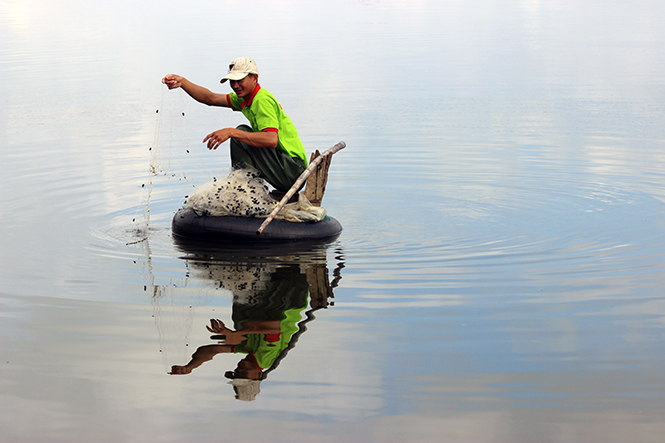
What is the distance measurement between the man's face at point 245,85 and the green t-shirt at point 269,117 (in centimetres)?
6

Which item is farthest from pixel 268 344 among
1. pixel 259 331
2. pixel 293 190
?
pixel 293 190

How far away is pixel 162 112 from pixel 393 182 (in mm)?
8809

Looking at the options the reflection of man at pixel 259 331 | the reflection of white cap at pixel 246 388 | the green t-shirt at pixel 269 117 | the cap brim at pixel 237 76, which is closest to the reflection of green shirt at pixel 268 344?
the reflection of man at pixel 259 331

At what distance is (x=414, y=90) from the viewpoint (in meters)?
20.1

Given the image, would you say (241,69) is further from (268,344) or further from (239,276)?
(268,344)

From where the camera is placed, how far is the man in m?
7.65

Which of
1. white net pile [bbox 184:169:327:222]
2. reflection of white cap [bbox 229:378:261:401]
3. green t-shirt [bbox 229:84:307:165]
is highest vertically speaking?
green t-shirt [bbox 229:84:307:165]

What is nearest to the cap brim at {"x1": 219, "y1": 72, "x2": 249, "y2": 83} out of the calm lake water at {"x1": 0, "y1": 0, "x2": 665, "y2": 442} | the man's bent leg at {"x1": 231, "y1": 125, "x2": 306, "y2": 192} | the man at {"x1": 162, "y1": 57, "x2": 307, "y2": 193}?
the man at {"x1": 162, "y1": 57, "x2": 307, "y2": 193}

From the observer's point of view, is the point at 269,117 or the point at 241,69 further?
the point at 269,117

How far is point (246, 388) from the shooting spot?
180 inches

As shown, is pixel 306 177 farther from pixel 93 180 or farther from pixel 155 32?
pixel 155 32

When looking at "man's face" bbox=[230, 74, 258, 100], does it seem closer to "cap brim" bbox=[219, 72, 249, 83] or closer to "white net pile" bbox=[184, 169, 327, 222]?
"cap brim" bbox=[219, 72, 249, 83]

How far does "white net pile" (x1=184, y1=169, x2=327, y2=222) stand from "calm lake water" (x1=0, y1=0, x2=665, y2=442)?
451 millimetres

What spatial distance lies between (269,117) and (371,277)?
2.02 metres
